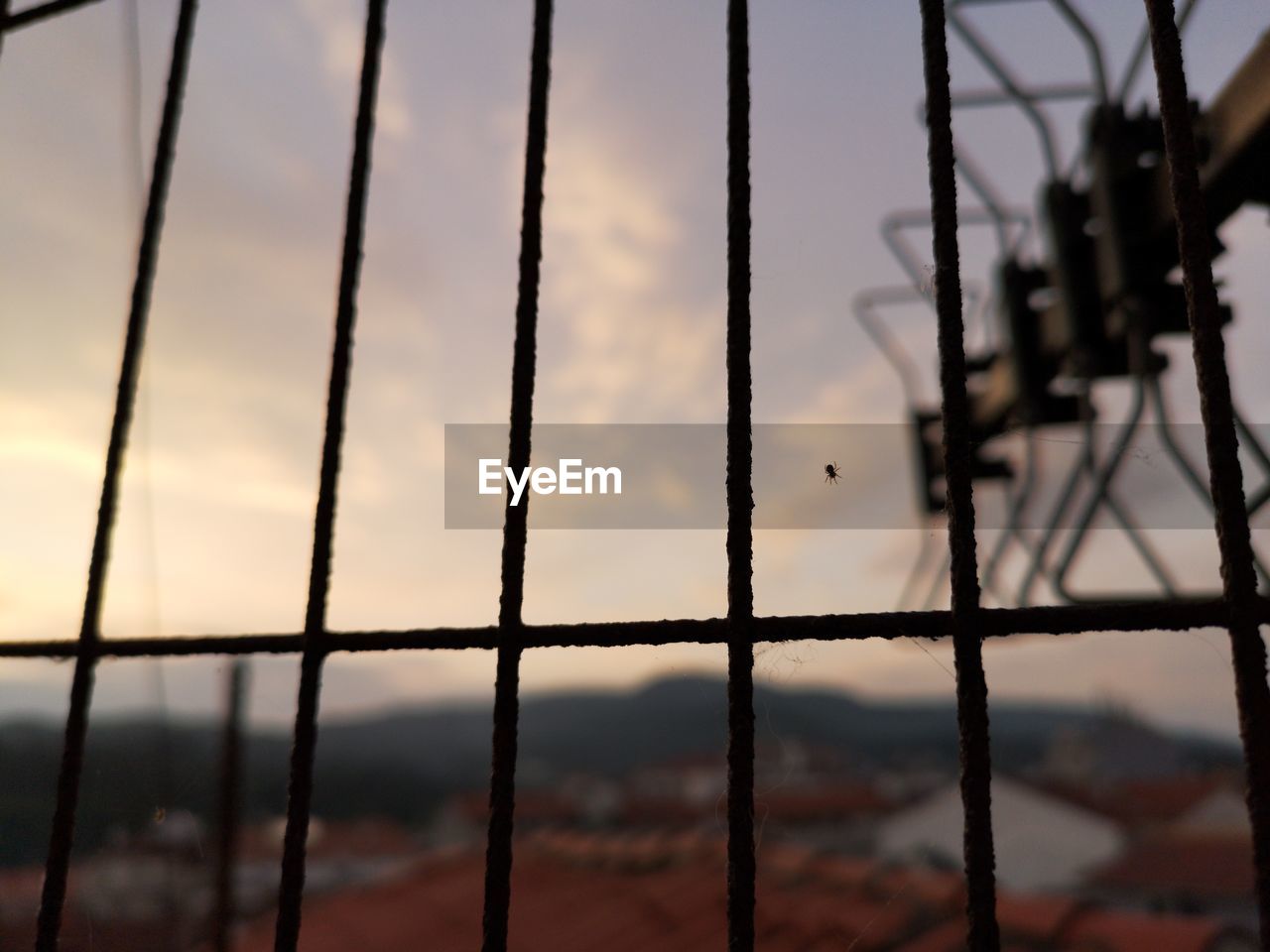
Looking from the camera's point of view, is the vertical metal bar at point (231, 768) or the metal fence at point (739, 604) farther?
the vertical metal bar at point (231, 768)

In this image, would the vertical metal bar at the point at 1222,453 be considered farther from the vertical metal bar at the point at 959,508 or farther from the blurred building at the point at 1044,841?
the blurred building at the point at 1044,841

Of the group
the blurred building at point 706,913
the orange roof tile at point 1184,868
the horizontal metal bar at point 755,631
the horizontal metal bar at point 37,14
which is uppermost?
the horizontal metal bar at point 37,14

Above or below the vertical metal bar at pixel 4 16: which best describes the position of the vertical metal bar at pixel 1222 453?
below

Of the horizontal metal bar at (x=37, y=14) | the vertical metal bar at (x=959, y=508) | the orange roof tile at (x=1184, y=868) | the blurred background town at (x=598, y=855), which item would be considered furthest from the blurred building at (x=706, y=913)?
the orange roof tile at (x=1184, y=868)

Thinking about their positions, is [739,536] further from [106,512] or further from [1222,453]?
[106,512]

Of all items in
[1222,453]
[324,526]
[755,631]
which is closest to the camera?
[1222,453]

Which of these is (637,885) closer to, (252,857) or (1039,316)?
(1039,316)

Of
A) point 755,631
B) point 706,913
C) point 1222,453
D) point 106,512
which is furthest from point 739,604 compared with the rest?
point 706,913
